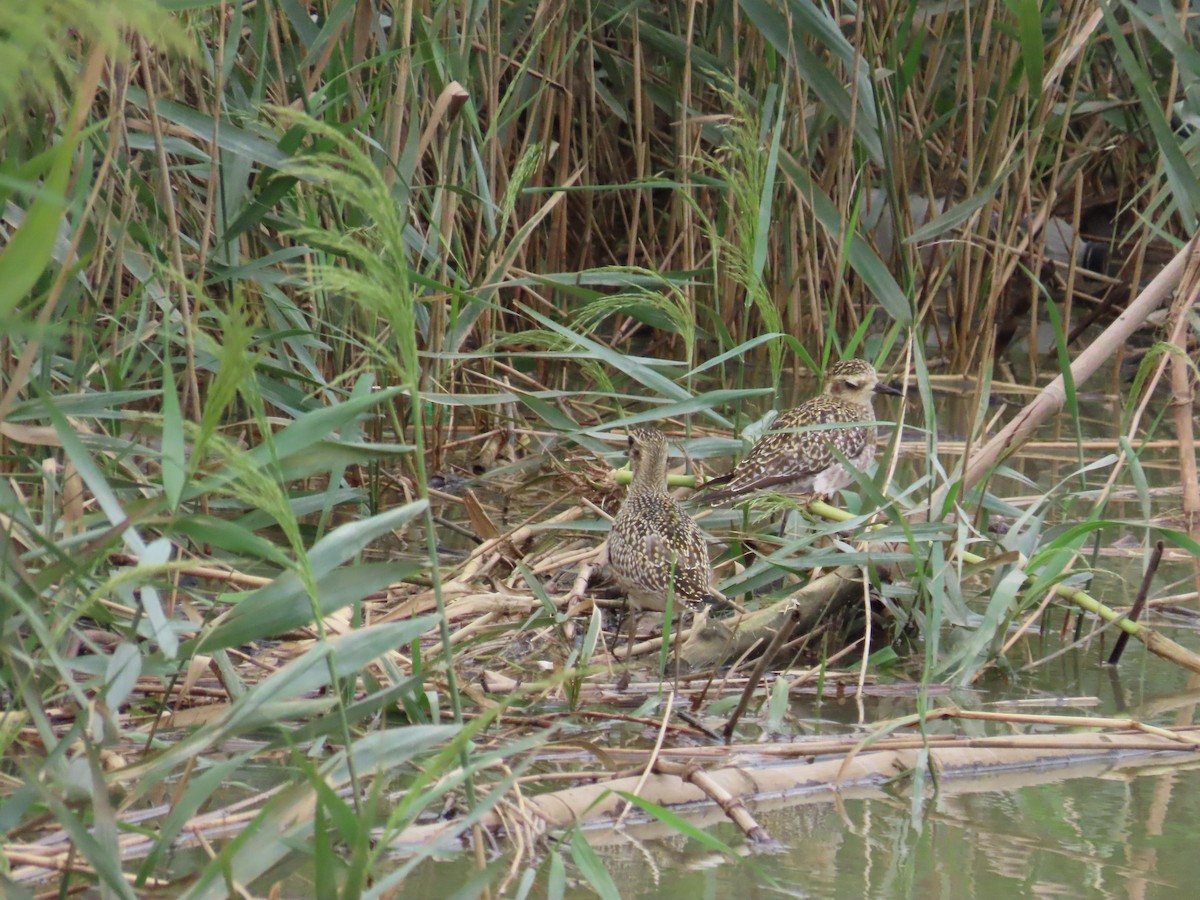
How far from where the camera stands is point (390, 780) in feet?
9.16

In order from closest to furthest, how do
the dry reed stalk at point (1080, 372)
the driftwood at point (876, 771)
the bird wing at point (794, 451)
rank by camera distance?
the driftwood at point (876, 771), the dry reed stalk at point (1080, 372), the bird wing at point (794, 451)

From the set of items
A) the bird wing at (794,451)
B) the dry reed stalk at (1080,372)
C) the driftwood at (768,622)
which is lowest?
the driftwood at (768,622)

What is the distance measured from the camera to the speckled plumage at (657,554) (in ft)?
12.6

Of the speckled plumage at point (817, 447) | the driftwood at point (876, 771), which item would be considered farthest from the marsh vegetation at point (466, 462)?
the speckled plumage at point (817, 447)

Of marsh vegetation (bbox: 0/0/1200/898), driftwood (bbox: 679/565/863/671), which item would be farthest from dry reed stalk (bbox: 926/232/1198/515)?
driftwood (bbox: 679/565/863/671)

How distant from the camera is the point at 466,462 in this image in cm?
554

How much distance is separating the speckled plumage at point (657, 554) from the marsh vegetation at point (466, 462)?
11 cm

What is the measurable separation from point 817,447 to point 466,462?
47.7 inches

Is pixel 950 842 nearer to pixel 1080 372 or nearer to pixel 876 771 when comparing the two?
pixel 876 771

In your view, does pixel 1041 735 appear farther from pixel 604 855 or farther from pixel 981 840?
pixel 604 855

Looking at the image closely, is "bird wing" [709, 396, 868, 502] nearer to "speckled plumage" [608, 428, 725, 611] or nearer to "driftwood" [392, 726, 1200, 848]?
"speckled plumage" [608, 428, 725, 611]

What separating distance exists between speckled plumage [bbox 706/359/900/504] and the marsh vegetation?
0.12 meters

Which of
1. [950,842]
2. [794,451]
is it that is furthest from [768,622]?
[794,451]

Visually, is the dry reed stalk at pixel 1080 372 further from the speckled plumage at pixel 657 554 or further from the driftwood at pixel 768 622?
the speckled plumage at pixel 657 554
